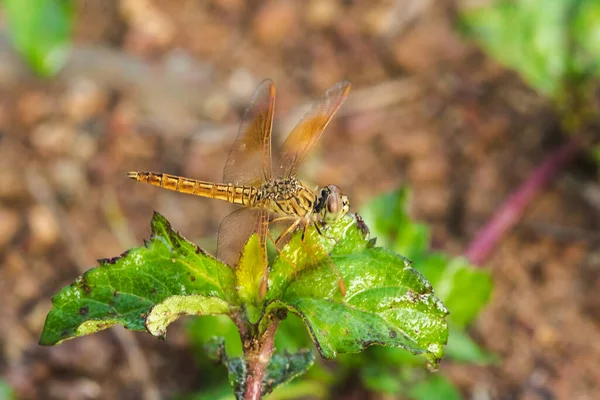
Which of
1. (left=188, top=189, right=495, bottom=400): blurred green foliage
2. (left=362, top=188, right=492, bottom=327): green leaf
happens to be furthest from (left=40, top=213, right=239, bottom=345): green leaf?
(left=362, top=188, right=492, bottom=327): green leaf

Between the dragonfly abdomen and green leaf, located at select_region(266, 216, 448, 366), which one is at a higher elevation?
the dragonfly abdomen

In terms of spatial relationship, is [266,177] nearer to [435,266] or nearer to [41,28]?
[435,266]

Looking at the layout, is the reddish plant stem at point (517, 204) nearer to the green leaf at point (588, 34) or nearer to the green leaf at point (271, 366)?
the green leaf at point (588, 34)

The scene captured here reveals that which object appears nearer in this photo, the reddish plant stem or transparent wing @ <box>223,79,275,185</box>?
transparent wing @ <box>223,79,275,185</box>

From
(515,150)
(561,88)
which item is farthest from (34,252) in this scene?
(561,88)

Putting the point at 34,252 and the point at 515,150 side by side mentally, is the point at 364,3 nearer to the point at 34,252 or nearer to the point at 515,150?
the point at 515,150

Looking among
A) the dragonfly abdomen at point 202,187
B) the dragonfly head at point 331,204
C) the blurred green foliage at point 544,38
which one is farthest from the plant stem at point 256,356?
the blurred green foliage at point 544,38

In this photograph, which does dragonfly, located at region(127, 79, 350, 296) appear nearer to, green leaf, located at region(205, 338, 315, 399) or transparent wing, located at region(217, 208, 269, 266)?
transparent wing, located at region(217, 208, 269, 266)
